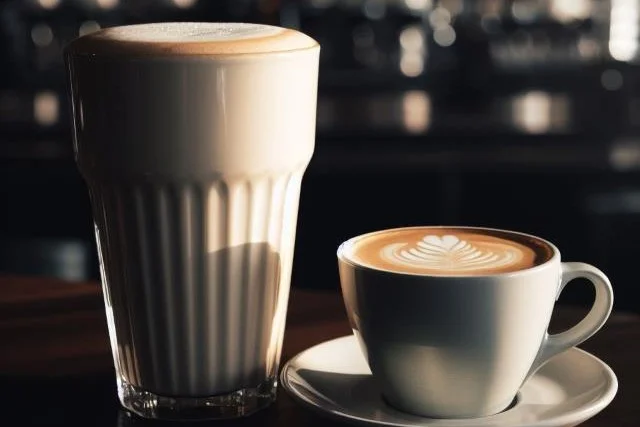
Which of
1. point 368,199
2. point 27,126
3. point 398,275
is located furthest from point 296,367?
point 27,126

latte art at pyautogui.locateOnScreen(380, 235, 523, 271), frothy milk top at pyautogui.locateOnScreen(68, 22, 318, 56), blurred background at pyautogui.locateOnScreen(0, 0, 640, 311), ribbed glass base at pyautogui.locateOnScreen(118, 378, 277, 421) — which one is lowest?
blurred background at pyautogui.locateOnScreen(0, 0, 640, 311)

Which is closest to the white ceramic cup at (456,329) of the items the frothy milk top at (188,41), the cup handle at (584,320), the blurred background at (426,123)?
the cup handle at (584,320)

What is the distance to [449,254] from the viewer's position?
69cm

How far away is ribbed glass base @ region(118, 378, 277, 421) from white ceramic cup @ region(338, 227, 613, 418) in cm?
8

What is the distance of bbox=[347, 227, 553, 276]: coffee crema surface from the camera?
661mm

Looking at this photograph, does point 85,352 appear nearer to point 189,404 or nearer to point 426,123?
point 189,404

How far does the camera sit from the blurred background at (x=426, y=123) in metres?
2.09

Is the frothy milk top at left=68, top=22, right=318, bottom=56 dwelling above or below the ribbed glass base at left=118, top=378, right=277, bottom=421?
above

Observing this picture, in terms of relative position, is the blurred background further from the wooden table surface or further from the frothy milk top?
the frothy milk top

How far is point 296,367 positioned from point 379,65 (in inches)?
69.2

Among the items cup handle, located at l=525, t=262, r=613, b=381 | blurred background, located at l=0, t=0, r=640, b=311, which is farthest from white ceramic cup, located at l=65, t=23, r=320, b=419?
blurred background, located at l=0, t=0, r=640, b=311

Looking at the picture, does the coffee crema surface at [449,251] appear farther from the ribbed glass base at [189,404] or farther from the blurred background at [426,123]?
the blurred background at [426,123]

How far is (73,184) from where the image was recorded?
6.92ft

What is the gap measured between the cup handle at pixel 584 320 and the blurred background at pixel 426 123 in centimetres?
119
